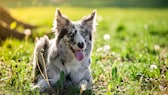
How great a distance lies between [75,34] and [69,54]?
330 millimetres

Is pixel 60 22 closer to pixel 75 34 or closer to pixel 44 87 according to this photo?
pixel 75 34

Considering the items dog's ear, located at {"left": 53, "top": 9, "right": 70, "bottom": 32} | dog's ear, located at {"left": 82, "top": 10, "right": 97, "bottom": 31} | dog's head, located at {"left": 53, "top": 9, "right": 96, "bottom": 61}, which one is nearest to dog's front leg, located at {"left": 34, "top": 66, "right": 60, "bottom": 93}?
dog's head, located at {"left": 53, "top": 9, "right": 96, "bottom": 61}

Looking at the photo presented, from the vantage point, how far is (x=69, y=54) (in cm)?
723

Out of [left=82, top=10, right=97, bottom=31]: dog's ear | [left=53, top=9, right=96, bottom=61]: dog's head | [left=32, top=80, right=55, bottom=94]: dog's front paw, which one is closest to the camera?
[left=53, top=9, right=96, bottom=61]: dog's head

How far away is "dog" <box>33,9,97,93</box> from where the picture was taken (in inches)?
282

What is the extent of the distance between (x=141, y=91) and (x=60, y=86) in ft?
4.22

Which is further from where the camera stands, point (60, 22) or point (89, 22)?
point (89, 22)

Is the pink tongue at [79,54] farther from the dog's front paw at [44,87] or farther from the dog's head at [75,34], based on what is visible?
the dog's front paw at [44,87]

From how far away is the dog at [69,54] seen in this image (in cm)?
716

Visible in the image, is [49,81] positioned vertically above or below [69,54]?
below

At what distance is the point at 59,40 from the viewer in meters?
7.29

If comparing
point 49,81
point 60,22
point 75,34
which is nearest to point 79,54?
point 75,34

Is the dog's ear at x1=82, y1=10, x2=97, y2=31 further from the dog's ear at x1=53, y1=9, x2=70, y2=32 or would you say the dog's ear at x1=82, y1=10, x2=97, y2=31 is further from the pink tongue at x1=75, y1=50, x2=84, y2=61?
the pink tongue at x1=75, y1=50, x2=84, y2=61

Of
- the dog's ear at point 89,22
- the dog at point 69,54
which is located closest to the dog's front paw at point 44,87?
the dog at point 69,54
